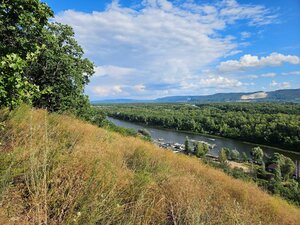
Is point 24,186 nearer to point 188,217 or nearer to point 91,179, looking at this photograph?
point 91,179

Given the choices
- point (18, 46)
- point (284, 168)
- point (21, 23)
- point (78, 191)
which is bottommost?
point (284, 168)

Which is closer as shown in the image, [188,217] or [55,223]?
[55,223]

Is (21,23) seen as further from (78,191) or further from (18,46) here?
(78,191)

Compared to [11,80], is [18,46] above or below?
above

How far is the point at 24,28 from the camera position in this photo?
4.59 m

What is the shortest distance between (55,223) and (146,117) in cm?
9051

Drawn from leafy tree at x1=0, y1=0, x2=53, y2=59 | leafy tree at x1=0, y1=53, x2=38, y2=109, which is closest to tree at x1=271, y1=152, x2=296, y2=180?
leafy tree at x1=0, y1=0, x2=53, y2=59

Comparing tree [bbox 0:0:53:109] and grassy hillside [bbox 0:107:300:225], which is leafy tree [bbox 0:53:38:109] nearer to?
tree [bbox 0:0:53:109]

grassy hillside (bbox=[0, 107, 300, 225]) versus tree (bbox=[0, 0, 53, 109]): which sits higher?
tree (bbox=[0, 0, 53, 109])

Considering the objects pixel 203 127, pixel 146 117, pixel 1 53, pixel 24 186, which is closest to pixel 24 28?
pixel 1 53

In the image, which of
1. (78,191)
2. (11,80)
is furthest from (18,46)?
(78,191)

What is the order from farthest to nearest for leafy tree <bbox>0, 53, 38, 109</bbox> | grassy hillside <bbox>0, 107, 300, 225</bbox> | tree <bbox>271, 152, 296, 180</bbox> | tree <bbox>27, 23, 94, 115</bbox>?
1. tree <bbox>271, 152, 296, 180</bbox>
2. tree <bbox>27, 23, 94, 115</bbox>
3. leafy tree <bbox>0, 53, 38, 109</bbox>
4. grassy hillside <bbox>0, 107, 300, 225</bbox>

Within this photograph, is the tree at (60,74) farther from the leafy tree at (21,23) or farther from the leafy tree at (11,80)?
the leafy tree at (11,80)

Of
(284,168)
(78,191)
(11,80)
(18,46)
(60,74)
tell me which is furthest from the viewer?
(284,168)
